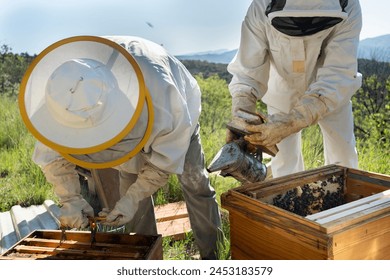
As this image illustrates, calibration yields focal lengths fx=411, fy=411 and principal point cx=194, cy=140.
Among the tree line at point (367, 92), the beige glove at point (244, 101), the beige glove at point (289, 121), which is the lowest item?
the tree line at point (367, 92)

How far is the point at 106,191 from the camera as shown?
290 centimetres

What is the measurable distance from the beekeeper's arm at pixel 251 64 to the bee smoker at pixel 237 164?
0.43 m

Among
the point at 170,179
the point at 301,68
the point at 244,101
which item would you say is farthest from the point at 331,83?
the point at 170,179

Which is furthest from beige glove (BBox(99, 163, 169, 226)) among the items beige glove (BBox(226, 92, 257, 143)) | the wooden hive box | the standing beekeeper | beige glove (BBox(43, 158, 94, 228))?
beige glove (BBox(226, 92, 257, 143))

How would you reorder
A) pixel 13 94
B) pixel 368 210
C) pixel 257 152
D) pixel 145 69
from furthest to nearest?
pixel 13 94, pixel 257 152, pixel 145 69, pixel 368 210

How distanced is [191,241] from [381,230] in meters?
1.82

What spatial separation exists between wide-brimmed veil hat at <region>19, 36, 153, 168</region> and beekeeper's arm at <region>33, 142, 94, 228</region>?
0.37m

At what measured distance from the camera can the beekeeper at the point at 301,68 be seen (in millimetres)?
2432

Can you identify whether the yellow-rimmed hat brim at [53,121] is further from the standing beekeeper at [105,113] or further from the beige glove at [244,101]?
the beige glove at [244,101]

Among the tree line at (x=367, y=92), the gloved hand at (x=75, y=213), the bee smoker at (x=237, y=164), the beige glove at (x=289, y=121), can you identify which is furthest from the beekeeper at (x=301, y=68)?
the tree line at (x=367, y=92)

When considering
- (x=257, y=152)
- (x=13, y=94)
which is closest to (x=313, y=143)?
(x=257, y=152)

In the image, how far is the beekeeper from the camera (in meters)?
2.43

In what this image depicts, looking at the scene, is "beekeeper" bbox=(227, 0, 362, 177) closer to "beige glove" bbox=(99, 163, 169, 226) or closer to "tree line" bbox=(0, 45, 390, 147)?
"beige glove" bbox=(99, 163, 169, 226)

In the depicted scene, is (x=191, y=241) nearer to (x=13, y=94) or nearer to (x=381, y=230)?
(x=381, y=230)
